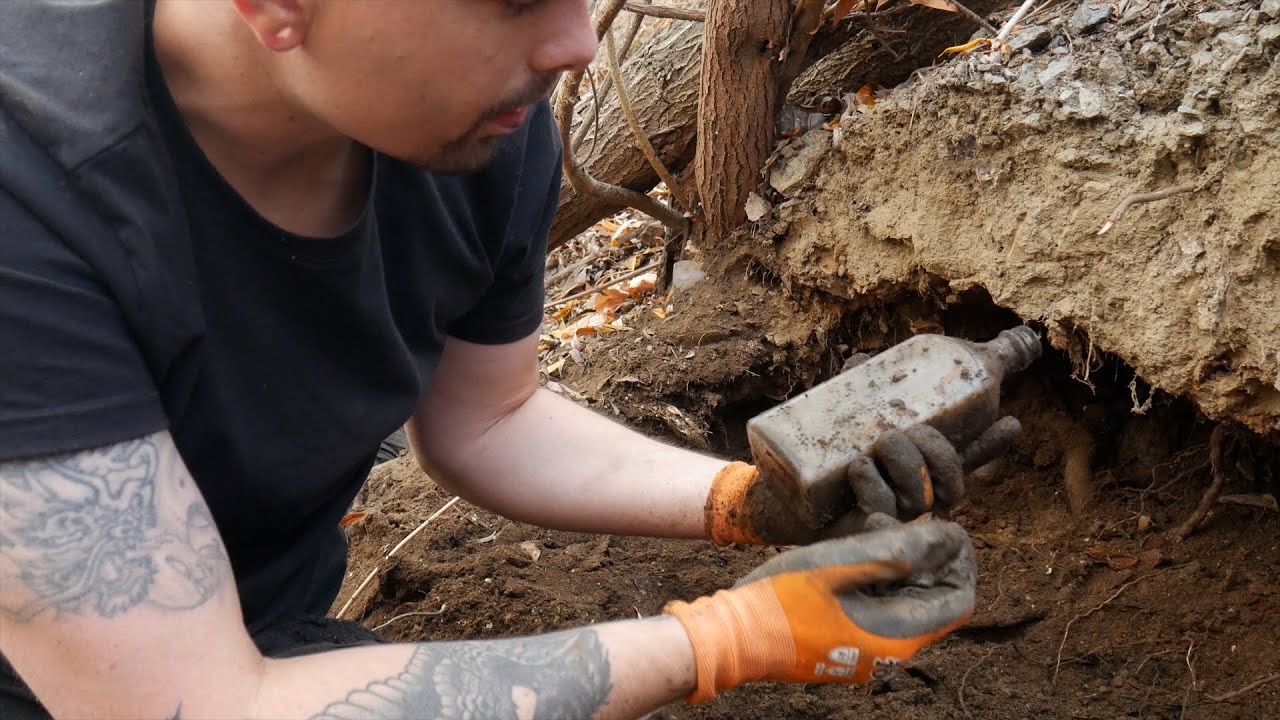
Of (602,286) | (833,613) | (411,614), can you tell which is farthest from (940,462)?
(602,286)

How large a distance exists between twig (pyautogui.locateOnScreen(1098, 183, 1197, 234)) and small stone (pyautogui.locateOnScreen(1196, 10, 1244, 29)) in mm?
344

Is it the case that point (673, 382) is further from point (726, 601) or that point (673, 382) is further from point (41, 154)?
point (41, 154)

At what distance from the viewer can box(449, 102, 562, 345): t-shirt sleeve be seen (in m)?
2.00

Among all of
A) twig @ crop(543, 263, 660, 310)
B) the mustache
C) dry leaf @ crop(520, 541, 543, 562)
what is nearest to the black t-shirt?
the mustache

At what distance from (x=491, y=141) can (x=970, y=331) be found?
73.8 inches

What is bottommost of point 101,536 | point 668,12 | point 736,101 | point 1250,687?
point 1250,687

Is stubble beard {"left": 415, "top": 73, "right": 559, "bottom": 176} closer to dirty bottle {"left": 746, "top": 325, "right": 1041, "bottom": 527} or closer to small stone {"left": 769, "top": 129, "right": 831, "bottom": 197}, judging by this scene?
dirty bottle {"left": 746, "top": 325, "right": 1041, "bottom": 527}

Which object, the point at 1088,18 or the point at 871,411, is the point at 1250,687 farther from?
the point at 1088,18

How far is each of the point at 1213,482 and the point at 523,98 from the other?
6.56 ft

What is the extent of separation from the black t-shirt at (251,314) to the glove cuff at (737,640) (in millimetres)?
687

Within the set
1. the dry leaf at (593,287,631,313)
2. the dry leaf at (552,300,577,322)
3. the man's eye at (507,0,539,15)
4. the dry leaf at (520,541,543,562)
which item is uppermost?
the man's eye at (507,0,539,15)

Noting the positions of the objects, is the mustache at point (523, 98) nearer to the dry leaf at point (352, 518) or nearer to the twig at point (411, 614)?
the twig at point (411, 614)

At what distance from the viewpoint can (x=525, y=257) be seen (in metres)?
2.06

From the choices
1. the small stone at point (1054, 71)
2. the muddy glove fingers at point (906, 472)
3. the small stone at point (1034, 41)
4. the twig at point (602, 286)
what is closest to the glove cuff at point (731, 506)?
the muddy glove fingers at point (906, 472)
